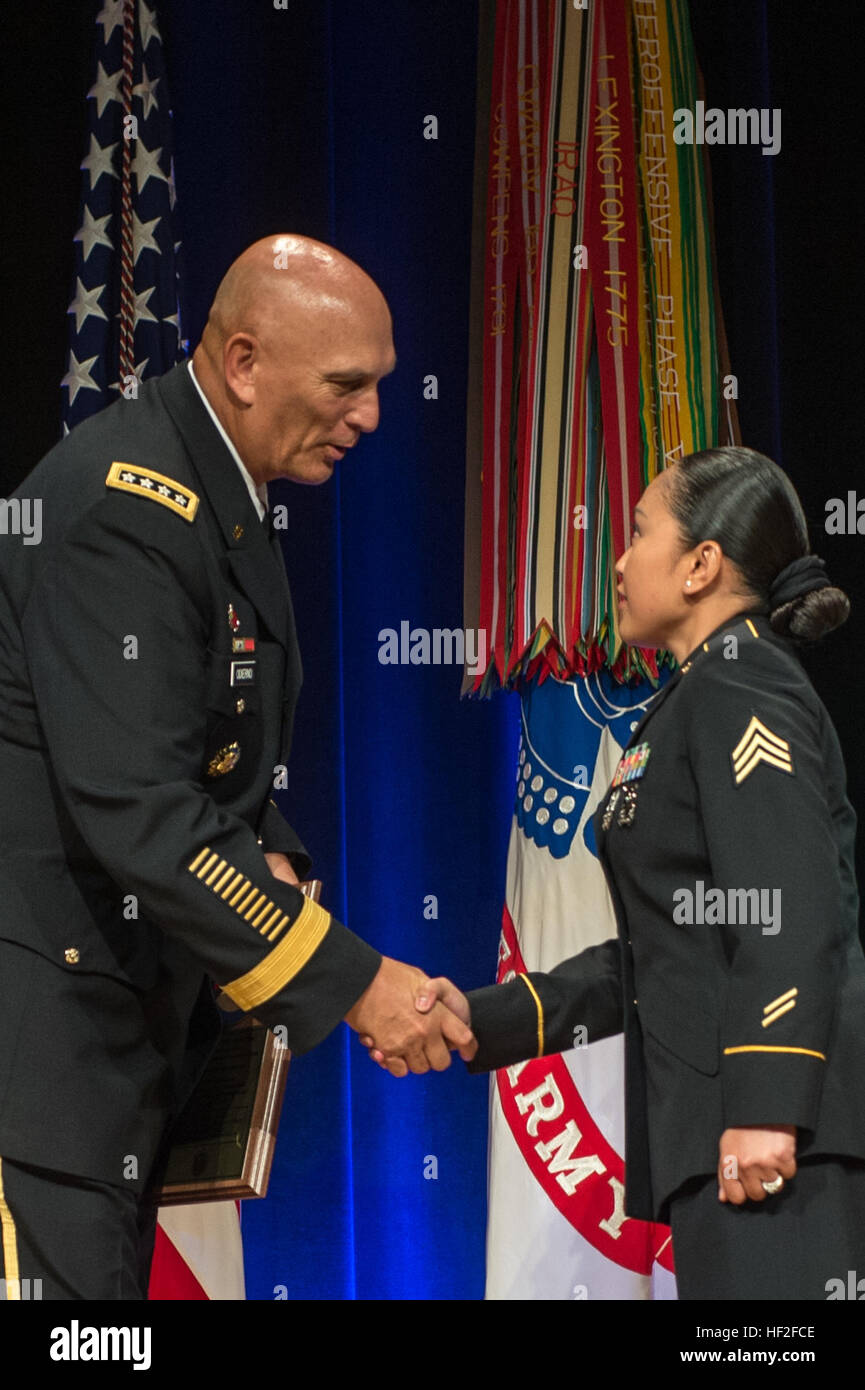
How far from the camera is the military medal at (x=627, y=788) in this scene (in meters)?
2.01

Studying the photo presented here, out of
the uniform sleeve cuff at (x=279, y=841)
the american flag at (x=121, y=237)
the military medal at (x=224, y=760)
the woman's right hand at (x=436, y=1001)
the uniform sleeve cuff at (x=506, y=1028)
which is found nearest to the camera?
the military medal at (x=224, y=760)

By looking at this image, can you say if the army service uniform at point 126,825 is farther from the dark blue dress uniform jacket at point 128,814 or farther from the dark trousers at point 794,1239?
the dark trousers at point 794,1239

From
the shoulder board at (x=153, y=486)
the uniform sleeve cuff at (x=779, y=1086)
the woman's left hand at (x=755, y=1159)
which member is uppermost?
the shoulder board at (x=153, y=486)

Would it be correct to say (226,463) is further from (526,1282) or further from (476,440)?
(526,1282)

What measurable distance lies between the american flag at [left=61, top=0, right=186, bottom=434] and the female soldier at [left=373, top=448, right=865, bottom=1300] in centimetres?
151

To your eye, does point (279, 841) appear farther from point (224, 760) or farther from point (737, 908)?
point (737, 908)

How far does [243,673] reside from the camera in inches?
79.7

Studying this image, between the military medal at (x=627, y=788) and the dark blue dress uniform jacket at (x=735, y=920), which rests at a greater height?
the military medal at (x=627, y=788)

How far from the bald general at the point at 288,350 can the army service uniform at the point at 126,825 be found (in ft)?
0.35

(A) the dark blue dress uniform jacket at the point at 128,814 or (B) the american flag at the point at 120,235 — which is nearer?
(A) the dark blue dress uniform jacket at the point at 128,814

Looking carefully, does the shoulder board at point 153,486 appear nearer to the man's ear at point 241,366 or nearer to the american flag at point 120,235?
the man's ear at point 241,366

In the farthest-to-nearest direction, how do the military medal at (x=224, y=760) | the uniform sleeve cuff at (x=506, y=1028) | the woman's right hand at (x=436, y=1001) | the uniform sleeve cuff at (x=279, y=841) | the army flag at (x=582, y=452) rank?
the army flag at (x=582, y=452), the uniform sleeve cuff at (x=279, y=841), the uniform sleeve cuff at (x=506, y=1028), the woman's right hand at (x=436, y=1001), the military medal at (x=224, y=760)

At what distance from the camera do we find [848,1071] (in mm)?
1834

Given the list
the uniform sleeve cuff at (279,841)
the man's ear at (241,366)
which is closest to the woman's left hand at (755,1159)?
the uniform sleeve cuff at (279,841)
